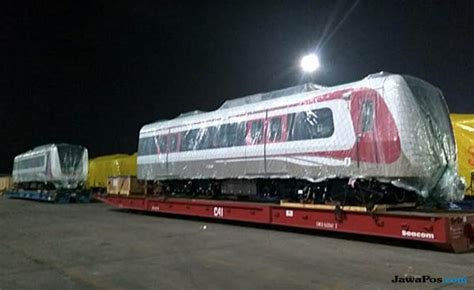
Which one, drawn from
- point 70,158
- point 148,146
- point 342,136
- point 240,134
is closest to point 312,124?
point 342,136

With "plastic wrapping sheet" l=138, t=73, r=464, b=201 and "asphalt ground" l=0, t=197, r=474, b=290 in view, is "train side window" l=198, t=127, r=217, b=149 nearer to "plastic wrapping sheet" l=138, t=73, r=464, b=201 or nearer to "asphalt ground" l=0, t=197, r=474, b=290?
"plastic wrapping sheet" l=138, t=73, r=464, b=201

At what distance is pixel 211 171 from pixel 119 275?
27.0 ft

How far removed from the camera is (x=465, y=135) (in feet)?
44.9

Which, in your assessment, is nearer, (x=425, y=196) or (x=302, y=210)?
(x=425, y=196)

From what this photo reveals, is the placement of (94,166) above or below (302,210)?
above

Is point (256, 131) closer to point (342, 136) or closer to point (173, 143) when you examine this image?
point (342, 136)

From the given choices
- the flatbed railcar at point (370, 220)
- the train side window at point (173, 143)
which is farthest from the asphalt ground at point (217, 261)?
the train side window at point (173, 143)

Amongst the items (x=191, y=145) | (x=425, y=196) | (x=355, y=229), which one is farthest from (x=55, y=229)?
(x=425, y=196)

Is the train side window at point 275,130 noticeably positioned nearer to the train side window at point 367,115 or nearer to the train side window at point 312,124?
the train side window at point 312,124

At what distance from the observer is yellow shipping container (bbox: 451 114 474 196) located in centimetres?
1345

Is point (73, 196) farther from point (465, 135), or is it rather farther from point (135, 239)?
point (465, 135)

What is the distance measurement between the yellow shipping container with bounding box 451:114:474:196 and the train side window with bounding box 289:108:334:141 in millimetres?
4713

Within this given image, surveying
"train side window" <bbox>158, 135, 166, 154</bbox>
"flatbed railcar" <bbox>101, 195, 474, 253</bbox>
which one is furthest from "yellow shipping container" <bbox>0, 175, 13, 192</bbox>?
"flatbed railcar" <bbox>101, 195, 474, 253</bbox>

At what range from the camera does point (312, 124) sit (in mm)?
11695
